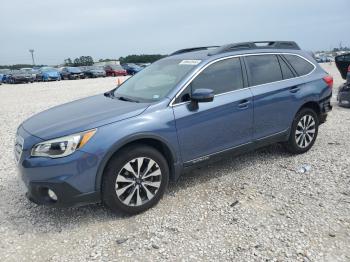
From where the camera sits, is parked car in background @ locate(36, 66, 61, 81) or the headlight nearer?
the headlight

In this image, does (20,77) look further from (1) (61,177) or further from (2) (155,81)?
(1) (61,177)

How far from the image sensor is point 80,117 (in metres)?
3.90

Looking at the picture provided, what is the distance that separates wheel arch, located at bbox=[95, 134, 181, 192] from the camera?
11.7 ft

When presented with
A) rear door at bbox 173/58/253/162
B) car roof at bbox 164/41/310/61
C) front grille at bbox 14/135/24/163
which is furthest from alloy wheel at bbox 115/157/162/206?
car roof at bbox 164/41/310/61

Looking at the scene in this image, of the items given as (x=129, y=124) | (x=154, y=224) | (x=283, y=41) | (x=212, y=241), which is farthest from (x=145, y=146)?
(x=283, y=41)

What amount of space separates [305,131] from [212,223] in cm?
272

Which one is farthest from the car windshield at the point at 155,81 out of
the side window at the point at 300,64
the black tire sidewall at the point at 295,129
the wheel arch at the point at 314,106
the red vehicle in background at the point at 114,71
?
the red vehicle in background at the point at 114,71

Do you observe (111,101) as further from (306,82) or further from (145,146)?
(306,82)

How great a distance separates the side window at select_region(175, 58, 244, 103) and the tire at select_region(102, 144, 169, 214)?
82 cm

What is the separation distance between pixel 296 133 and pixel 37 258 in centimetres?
404

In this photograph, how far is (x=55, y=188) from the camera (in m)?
3.47

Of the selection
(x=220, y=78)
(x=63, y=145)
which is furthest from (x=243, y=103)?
(x=63, y=145)

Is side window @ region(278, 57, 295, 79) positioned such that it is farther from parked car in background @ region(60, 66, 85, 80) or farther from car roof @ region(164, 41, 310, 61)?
parked car in background @ region(60, 66, 85, 80)

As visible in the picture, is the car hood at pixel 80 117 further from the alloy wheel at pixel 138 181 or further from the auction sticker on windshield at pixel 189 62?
the auction sticker on windshield at pixel 189 62
